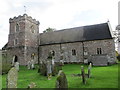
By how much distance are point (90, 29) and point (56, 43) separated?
813cm

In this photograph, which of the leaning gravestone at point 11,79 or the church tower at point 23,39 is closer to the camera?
the leaning gravestone at point 11,79

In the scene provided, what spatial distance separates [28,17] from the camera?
2717 centimetres

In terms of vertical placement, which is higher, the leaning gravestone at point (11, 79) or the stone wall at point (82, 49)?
the stone wall at point (82, 49)

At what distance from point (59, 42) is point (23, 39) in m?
7.93

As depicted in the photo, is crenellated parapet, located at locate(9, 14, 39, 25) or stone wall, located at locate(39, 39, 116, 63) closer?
stone wall, located at locate(39, 39, 116, 63)

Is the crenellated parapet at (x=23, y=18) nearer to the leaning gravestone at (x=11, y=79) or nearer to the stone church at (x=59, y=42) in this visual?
the stone church at (x=59, y=42)

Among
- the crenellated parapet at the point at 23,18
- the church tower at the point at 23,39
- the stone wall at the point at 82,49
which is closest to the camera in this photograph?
the stone wall at the point at 82,49

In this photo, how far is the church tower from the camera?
25.7 metres

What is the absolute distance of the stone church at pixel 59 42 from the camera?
23188mm

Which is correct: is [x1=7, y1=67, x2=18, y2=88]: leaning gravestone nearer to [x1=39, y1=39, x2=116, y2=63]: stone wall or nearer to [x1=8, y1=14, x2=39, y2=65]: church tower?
[x1=39, y1=39, x2=116, y2=63]: stone wall

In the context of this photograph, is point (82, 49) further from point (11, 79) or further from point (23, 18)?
point (11, 79)

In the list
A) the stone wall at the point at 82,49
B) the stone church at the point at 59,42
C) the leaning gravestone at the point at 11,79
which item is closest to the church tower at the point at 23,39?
the stone church at the point at 59,42

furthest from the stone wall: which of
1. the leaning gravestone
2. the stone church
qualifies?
the leaning gravestone

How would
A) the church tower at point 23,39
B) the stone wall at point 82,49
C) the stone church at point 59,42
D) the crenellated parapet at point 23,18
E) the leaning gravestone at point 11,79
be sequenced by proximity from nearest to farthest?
the leaning gravestone at point 11,79, the stone wall at point 82,49, the stone church at point 59,42, the church tower at point 23,39, the crenellated parapet at point 23,18
